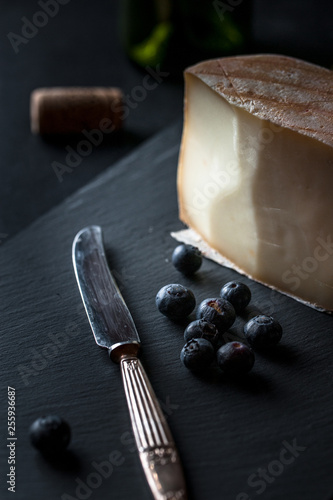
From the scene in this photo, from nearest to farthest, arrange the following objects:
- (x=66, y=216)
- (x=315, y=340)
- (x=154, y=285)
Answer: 1. (x=315, y=340)
2. (x=154, y=285)
3. (x=66, y=216)

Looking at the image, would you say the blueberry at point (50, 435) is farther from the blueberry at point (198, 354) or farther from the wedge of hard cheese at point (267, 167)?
the wedge of hard cheese at point (267, 167)

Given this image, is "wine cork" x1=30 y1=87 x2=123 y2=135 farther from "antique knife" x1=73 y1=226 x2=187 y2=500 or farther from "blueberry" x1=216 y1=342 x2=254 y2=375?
"blueberry" x1=216 y1=342 x2=254 y2=375

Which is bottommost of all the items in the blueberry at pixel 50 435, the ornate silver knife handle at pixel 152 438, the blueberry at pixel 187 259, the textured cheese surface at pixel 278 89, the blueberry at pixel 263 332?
the blueberry at pixel 263 332

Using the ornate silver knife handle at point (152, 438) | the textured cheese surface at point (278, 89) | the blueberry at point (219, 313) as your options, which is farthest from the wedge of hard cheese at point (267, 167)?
the ornate silver knife handle at point (152, 438)

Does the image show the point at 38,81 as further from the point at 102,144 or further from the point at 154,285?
the point at 154,285

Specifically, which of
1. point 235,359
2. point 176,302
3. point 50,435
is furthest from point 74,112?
point 50,435

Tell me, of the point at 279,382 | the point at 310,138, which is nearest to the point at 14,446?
the point at 279,382
